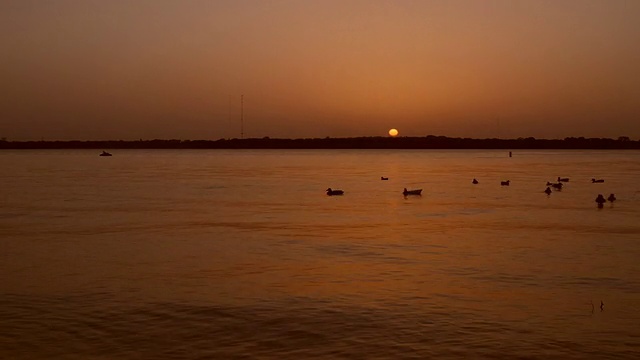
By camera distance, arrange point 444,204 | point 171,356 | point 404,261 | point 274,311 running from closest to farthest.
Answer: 1. point 171,356
2. point 274,311
3. point 404,261
4. point 444,204

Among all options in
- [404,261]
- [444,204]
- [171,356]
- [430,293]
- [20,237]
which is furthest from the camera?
[444,204]

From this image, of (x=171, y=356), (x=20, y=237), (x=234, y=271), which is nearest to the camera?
(x=171, y=356)

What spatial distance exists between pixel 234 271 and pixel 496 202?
1000 inches

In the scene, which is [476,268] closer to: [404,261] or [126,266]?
[404,261]

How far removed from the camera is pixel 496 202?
137 feet

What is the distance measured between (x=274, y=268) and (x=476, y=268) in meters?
5.12

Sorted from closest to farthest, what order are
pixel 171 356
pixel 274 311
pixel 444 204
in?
pixel 171 356 < pixel 274 311 < pixel 444 204

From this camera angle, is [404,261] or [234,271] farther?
[404,261]

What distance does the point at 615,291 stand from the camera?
1672 centimetres

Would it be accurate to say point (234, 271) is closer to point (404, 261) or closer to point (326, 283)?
point (326, 283)

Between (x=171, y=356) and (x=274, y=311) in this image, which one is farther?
(x=274, y=311)

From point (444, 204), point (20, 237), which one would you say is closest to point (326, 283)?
point (20, 237)

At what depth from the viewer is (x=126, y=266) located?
19.9 meters

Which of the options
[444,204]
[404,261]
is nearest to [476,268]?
[404,261]
